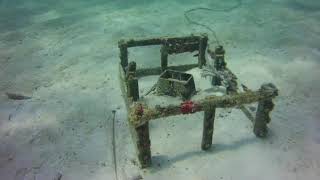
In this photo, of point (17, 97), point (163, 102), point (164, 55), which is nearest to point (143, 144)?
point (163, 102)

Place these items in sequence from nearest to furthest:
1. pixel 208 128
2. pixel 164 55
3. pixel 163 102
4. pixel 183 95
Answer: pixel 208 128 → pixel 183 95 → pixel 163 102 → pixel 164 55

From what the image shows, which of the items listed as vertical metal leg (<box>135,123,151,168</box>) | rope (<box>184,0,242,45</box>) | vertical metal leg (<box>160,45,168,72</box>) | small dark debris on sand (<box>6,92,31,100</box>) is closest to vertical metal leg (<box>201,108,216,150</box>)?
vertical metal leg (<box>135,123,151,168</box>)

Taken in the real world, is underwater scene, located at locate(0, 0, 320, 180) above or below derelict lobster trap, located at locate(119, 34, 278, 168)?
below

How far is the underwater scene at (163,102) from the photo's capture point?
5691 millimetres

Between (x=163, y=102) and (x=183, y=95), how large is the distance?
0.49 meters

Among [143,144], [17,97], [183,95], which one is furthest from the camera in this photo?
[17,97]

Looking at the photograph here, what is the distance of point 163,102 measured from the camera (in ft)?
23.7

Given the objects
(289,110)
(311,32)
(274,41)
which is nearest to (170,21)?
(274,41)

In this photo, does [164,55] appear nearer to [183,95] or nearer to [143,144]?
[183,95]

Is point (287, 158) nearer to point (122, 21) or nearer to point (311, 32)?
point (311, 32)

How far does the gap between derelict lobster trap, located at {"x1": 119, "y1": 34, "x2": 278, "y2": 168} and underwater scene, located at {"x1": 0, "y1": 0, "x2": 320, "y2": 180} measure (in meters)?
0.02

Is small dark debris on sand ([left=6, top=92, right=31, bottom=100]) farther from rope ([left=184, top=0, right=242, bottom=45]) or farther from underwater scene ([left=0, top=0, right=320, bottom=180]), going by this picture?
rope ([left=184, top=0, right=242, bottom=45])

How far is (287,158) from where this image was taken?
5.88m

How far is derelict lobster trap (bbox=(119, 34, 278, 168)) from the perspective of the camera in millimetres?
5316
